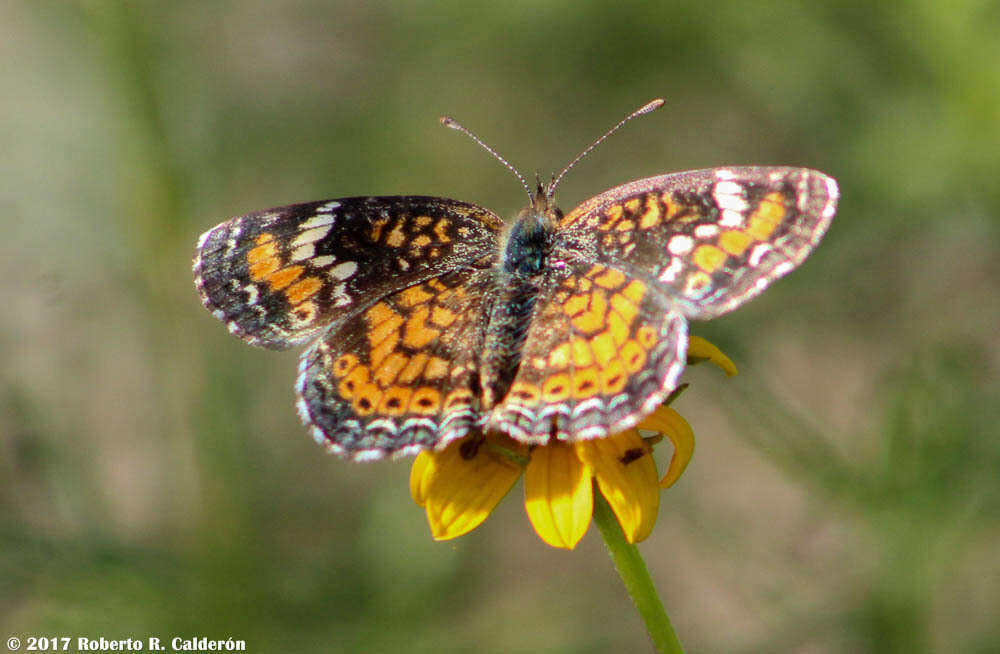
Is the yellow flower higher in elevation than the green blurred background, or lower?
higher

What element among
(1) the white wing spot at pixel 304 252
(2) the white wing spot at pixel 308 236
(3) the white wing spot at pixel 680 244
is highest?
(3) the white wing spot at pixel 680 244

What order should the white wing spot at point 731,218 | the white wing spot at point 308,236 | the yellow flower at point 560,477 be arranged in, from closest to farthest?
the yellow flower at point 560,477
the white wing spot at point 731,218
the white wing spot at point 308,236

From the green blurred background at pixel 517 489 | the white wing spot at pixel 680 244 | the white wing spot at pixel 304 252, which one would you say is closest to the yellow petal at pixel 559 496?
the white wing spot at pixel 680 244

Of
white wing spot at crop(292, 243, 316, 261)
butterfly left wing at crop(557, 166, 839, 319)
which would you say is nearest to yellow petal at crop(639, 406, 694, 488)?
butterfly left wing at crop(557, 166, 839, 319)

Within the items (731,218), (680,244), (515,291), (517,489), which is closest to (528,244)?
(515,291)

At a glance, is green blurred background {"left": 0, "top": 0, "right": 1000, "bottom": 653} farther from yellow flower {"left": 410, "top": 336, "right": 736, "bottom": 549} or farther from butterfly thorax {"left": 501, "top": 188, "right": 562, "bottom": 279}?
yellow flower {"left": 410, "top": 336, "right": 736, "bottom": 549}

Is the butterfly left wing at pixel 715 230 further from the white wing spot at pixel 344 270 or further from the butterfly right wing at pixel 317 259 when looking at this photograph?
the white wing spot at pixel 344 270

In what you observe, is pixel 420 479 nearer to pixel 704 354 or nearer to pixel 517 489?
pixel 704 354

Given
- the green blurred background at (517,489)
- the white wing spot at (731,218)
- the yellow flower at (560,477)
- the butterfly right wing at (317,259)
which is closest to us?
the yellow flower at (560,477)
